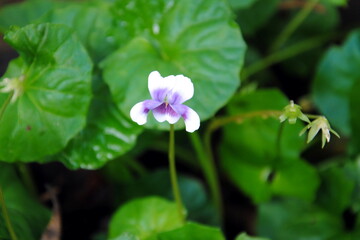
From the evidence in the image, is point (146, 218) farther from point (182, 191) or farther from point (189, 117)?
point (189, 117)

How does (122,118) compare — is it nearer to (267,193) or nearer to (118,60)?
(118,60)

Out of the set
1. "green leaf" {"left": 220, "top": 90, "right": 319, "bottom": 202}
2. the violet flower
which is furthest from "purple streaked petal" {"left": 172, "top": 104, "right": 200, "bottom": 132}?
"green leaf" {"left": 220, "top": 90, "right": 319, "bottom": 202}

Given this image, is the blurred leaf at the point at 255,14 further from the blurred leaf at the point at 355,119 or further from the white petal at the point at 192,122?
the white petal at the point at 192,122

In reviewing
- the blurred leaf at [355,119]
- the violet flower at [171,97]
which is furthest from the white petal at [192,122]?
the blurred leaf at [355,119]

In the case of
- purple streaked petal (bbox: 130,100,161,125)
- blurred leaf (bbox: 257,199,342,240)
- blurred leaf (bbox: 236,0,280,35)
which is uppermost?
purple streaked petal (bbox: 130,100,161,125)

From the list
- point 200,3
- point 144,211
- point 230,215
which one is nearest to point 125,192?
point 144,211

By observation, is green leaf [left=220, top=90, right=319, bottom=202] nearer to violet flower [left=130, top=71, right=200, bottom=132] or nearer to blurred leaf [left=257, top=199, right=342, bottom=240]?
blurred leaf [left=257, top=199, right=342, bottom=240]
